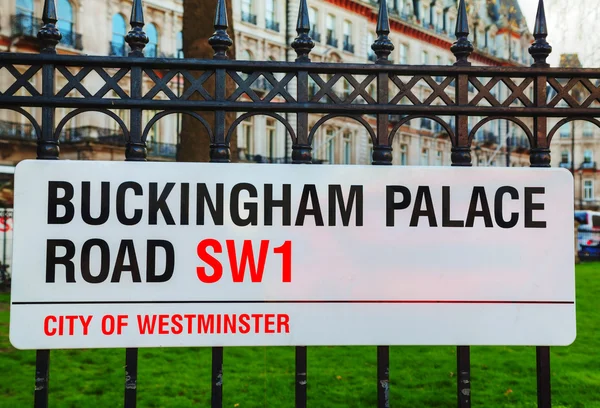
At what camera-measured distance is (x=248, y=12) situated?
3469 cm

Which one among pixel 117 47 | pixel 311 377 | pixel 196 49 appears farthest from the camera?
pixel 117 47

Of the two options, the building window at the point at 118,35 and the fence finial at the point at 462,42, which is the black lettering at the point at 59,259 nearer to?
the fence finial at the point at 462,42

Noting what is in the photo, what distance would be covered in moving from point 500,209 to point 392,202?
1.68ft

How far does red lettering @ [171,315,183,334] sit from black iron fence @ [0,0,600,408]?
19 centimetres

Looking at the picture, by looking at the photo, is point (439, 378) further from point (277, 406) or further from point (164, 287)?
point (164, 287)

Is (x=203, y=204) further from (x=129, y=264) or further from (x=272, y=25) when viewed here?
(x=272, y=25)

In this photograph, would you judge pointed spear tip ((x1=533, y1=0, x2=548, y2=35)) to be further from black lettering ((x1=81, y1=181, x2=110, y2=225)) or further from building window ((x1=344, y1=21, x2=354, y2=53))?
building window ((x1=344, y1=21, x2=354, y2=53))

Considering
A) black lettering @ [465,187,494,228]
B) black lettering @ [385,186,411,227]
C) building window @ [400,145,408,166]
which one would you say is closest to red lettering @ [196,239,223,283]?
black lettering @ [385,186,411,227]

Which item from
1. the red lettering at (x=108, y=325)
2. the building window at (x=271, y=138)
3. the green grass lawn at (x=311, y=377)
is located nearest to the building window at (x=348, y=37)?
the building window at (x=271, y=138)

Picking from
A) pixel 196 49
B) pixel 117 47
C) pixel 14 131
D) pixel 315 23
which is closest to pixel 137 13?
pixel 196 49

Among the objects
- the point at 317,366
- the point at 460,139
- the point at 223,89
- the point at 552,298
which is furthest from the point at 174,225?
the point at 317,366

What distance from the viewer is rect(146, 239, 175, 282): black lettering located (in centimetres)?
285

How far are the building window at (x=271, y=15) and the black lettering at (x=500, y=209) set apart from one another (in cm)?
3410

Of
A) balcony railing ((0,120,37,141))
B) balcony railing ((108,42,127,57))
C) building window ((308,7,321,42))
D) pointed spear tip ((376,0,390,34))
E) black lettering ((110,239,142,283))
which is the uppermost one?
building window ((308,7,321,42))
